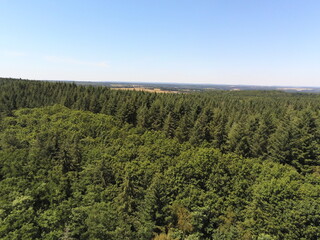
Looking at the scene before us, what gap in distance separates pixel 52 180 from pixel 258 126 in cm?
4996

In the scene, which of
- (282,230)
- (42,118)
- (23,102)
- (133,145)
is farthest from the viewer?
(23,102)

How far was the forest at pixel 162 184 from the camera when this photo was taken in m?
23.0

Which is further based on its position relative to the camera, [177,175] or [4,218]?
[177,175]

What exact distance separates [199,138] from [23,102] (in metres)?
81.4

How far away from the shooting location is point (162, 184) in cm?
2983

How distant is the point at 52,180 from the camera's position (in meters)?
31.8

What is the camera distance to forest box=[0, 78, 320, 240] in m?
23.0

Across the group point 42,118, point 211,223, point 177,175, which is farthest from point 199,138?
point 42,118

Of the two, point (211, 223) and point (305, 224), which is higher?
point (305, 224)

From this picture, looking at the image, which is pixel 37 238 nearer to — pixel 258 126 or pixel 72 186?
pixel 72 186

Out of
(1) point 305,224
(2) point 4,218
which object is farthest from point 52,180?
(1) point 305,224

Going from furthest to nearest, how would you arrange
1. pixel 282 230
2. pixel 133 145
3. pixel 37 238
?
pixel 133 145 → pixel 282 230 → pixel 37 238

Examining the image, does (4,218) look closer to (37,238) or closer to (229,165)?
(37,238)

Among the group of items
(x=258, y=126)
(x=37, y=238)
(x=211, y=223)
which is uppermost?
(x=258, y=126)
